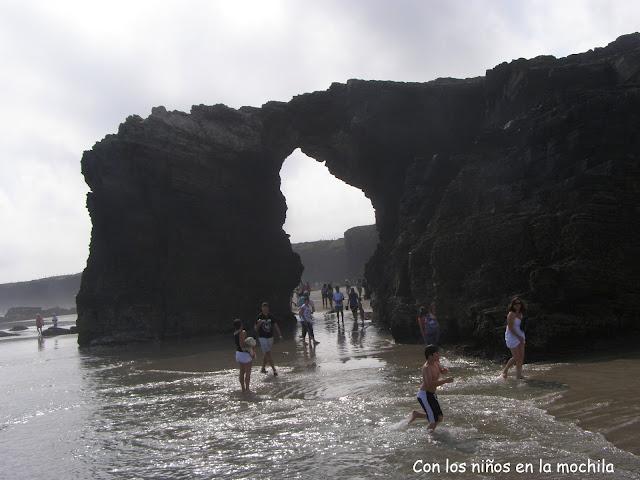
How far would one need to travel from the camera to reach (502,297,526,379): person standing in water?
413 inches

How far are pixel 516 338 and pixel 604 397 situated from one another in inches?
99.6

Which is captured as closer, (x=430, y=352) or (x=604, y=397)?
(x=430, y=352)

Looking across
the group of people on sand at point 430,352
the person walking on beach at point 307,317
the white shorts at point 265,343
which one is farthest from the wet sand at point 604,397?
the person walking on beach at point 307,317

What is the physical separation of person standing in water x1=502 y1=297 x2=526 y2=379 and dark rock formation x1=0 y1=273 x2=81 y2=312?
4484 inches

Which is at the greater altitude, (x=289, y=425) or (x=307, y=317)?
(x=307, y=317)

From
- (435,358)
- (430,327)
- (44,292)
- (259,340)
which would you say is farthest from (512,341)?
(44,292)

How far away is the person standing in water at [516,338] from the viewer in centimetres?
1050

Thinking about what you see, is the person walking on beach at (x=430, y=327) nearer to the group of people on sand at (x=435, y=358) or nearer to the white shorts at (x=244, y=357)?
the group of people on sand at (x=435, y=358)

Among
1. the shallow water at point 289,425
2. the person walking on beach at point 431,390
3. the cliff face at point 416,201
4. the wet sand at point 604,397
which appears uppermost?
the cliff face at point 416,201

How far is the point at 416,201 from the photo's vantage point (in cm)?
2042

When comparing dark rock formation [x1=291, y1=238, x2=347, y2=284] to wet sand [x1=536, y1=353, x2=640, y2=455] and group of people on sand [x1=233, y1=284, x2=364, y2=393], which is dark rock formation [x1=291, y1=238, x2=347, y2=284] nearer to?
group of people on sand [x1=233, y1=284, x2=364, y2=393]

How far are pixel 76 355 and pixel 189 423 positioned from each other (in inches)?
640

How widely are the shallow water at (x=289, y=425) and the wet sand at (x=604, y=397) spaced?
7.8 inches

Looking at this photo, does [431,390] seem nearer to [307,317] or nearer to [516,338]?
[516,338]
